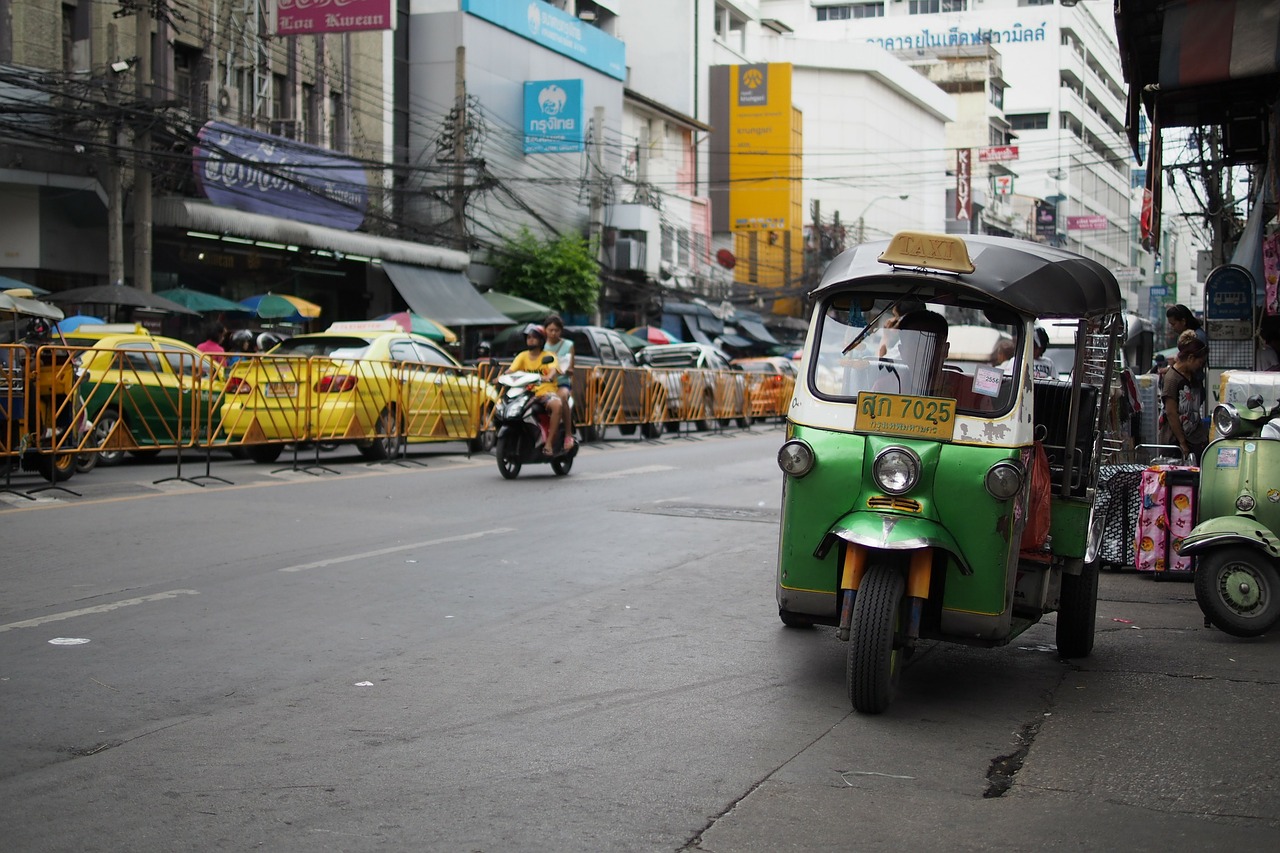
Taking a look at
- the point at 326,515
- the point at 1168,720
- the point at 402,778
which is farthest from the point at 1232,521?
the point at 326,515

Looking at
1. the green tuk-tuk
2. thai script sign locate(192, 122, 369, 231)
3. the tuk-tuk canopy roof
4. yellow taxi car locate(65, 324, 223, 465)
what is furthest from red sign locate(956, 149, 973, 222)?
the green tuk-tuk

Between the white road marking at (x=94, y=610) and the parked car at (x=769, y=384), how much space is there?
21.6m

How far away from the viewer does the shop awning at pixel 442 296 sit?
31.8 metres

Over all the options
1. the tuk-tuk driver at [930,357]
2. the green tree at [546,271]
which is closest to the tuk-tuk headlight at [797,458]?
the tuk-tuk driver at [930,357]

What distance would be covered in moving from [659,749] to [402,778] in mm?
987

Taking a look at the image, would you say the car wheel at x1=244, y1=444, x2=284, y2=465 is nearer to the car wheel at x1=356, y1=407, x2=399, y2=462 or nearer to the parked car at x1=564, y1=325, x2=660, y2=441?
the car wheel at x1=356, y1=407, x2=399, y2=462

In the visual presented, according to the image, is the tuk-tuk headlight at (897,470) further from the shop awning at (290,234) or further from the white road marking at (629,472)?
the shop awning at (290,234)

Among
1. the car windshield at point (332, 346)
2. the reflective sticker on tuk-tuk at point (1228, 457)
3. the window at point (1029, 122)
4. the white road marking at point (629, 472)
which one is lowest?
the white road marking at point (629, 472)

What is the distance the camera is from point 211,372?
14.0 m

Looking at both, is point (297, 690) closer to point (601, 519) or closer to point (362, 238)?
point (601, 519)

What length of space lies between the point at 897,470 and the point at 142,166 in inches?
772

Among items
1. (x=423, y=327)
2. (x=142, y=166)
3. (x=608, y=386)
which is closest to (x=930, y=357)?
(x=608, y=386)

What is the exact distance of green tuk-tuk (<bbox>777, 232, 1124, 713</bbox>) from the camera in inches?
221

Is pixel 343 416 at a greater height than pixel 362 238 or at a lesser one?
lesser
